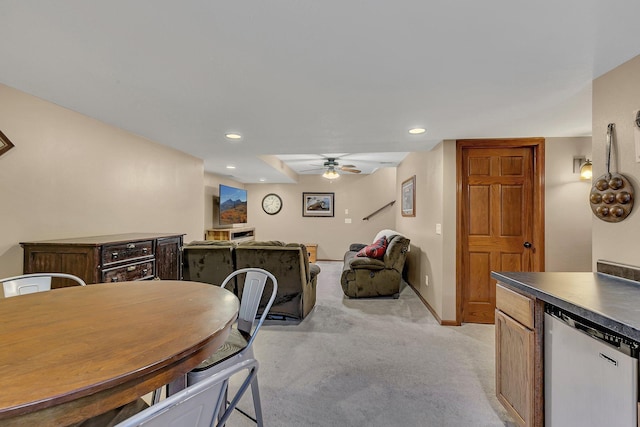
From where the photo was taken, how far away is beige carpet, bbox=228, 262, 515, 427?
178cm

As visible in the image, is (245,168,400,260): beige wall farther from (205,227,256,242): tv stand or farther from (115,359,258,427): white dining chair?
(115,359,258,427): white dining chair

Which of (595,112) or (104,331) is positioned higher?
(595,112)

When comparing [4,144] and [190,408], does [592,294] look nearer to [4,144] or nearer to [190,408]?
[190,408]

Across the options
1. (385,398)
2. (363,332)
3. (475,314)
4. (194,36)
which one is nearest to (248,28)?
(194,36)

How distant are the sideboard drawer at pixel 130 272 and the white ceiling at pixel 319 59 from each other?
1264 mm

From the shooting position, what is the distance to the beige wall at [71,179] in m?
2.06

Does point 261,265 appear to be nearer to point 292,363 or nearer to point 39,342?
point 292,363

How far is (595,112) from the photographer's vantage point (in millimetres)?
1848

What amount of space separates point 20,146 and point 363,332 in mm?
3299

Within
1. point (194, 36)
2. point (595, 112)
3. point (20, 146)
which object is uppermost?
point (194, 36)

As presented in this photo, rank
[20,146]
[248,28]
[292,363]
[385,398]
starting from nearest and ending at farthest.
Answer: [248,28]
[385,398]
[20,146]
[292,363]

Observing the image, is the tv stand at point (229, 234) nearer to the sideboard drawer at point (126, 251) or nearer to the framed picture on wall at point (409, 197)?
the sideboard drawer at point (126, 251)

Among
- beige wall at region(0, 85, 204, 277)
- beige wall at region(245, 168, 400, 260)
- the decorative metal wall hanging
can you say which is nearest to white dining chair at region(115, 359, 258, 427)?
the decorative metal wall hanging

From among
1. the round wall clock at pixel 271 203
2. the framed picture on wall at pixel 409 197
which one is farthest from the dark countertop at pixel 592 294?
the round wall clock at pixel 271 203
